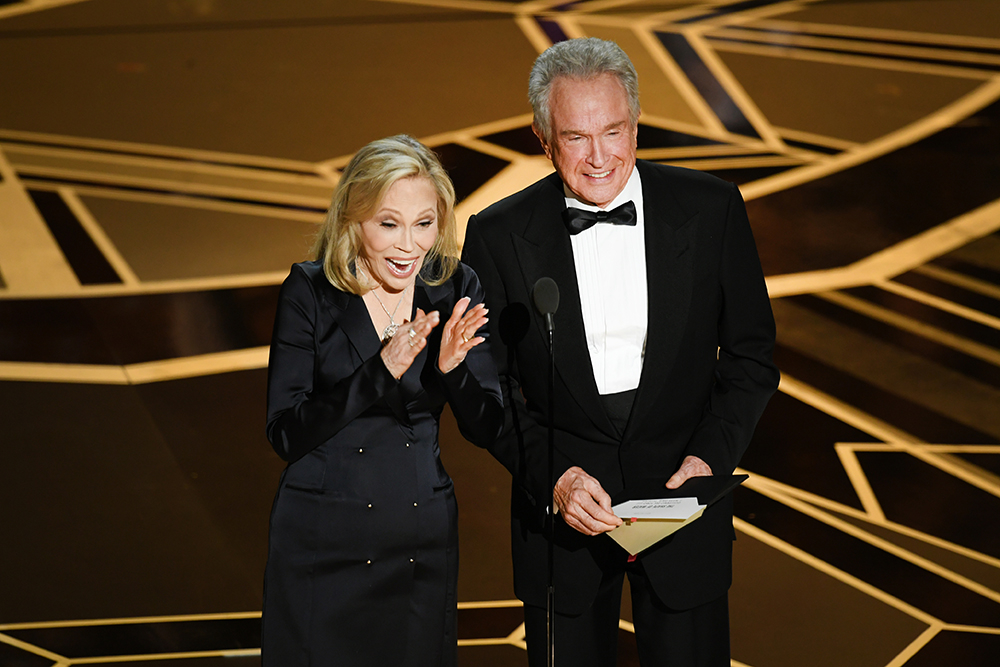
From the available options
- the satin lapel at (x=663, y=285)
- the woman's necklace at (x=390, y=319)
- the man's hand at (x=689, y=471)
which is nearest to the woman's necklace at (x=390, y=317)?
the woman's necklace at (x=390, y=319)

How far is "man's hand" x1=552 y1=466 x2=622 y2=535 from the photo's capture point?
187cm

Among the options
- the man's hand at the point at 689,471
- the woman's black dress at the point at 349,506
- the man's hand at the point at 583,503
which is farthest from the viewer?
the woman's black dress at the point at 349,506

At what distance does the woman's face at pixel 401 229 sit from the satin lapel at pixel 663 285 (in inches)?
16.8

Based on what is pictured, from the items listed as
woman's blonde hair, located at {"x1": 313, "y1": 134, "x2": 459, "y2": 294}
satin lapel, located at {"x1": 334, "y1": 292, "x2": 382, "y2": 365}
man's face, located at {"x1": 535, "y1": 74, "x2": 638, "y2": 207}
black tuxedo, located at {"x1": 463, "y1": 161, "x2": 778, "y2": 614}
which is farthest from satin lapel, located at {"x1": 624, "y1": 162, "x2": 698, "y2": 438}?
satin lapel, located at {"x1": 334, "y1": 292, "x2": 382, "y2": 365}

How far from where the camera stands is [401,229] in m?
2.07

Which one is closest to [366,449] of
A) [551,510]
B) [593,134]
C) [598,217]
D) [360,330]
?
[360,330]

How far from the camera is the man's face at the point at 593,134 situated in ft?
6.40

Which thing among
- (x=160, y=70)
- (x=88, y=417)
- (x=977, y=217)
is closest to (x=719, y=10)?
(x=977, y=217)

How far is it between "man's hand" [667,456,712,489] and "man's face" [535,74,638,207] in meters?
0.52

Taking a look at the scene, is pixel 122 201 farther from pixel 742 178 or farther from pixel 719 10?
pixel 719 10

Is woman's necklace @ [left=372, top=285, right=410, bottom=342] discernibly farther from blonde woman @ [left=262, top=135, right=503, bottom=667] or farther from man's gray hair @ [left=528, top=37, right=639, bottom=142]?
man's gray hair @ [left=528, top=37, right=639, bottom=142]

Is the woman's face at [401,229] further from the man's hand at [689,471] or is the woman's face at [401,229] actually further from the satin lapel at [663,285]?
the man's hand at [689,471]

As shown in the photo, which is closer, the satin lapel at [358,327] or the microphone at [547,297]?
the microphone at [547,297]

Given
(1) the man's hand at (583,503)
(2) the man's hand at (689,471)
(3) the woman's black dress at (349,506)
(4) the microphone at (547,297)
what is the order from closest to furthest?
(4) the microphone at (547,297) < (1) the man's hand at (583,503) < (2) the man's hand at (689,471) < (3) the woman's black dress at (349,506)
